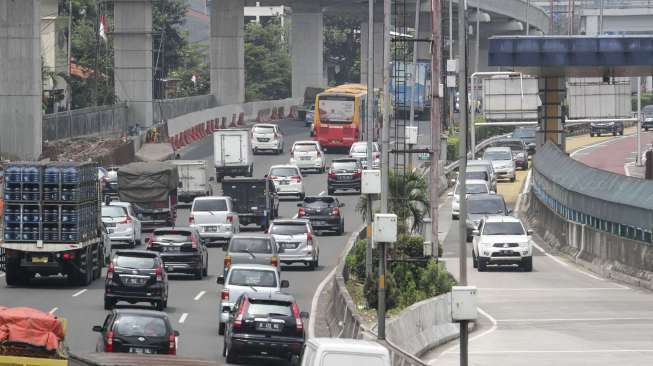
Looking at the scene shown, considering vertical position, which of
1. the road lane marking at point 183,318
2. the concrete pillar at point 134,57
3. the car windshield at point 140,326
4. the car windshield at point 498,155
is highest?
the concrete pillar at point 134,57

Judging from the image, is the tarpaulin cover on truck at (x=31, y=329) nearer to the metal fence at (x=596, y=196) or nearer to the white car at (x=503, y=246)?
the metal fence at (x=596, y=196)

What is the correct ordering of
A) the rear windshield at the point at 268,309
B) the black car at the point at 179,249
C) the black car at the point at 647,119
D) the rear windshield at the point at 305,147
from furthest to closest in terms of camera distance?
1. the black car at the point at 647,119
2. the rear windshield at the point at 305,147
3. the black car at the point at 179,249
4. the rear windshield at the point at 268,309

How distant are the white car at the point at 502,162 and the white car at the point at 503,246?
31.5 m

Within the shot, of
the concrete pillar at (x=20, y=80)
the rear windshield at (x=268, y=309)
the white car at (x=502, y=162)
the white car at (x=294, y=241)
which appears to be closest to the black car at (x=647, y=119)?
the white car at (x=502, y=162)

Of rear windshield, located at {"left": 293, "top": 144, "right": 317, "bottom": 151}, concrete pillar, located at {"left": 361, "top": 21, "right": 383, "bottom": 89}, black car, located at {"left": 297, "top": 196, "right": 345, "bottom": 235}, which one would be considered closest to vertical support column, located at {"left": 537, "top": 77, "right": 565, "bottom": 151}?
rear windshield, located at {"left": 293, "top": 144, "right": 317, "bottom": 151}

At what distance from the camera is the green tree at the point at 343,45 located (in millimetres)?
189000

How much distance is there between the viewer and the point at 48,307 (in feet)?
120

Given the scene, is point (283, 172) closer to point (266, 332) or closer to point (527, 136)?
point (527, 136)

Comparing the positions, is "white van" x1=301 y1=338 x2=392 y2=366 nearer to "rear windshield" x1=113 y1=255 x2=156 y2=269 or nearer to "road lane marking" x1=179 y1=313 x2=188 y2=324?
"road lane marking" x1=179 y1=313 x2=188 y2=324

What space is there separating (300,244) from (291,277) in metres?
1.71

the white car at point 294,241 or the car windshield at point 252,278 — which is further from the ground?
the car windshield at point 252,278

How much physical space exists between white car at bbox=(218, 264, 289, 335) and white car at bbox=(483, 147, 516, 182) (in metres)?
49.3

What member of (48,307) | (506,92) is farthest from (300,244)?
(506,92)

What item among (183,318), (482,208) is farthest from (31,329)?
(482,208)
